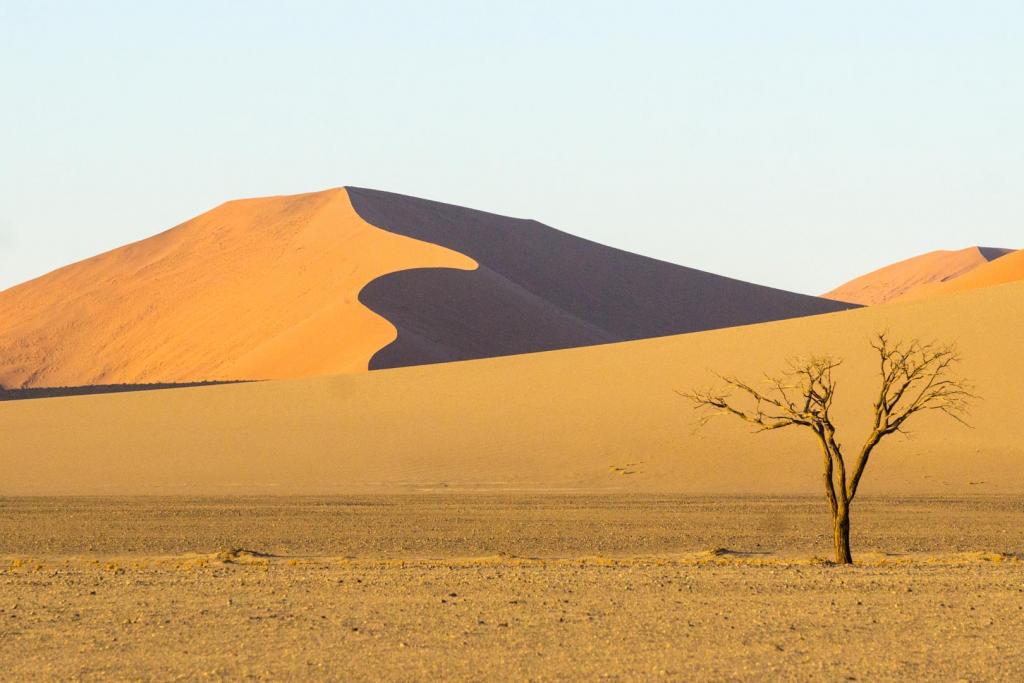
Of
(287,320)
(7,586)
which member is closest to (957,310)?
(7,586)

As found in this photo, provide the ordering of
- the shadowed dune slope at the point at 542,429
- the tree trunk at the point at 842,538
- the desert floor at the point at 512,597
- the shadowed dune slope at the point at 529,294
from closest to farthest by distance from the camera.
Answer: the desert floor at the point at 512,597, the tree trunk at the point at 842,538, the shadowed dune slope at the point at 542,429, the shadowed dune slope at the point at 529,294

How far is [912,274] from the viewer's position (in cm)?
17100

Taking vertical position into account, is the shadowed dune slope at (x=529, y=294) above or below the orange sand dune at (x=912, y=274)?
below

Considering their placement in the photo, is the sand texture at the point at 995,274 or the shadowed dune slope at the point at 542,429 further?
the sand texture at the point at 995,274

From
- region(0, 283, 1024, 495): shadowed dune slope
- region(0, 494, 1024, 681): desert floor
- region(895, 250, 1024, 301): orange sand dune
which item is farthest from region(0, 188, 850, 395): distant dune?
region(0, 494, 1024, 681): desert floor

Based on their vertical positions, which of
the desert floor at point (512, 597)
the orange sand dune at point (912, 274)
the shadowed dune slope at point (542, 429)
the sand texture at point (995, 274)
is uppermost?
the orange sand dune at point (912, 274)

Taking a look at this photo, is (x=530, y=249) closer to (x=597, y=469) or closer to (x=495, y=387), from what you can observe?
(x=495, y=387)

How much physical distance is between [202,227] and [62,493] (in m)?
73.6

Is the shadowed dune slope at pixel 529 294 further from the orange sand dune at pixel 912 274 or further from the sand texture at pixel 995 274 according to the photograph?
the orange sand dune at pixel 912 274

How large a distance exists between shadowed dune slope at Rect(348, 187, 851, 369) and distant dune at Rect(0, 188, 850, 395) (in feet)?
0.49

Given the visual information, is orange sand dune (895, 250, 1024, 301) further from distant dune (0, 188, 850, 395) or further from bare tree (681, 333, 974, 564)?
bare tree (681, 333, 974, 564)

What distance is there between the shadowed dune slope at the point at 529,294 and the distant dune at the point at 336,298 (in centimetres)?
15

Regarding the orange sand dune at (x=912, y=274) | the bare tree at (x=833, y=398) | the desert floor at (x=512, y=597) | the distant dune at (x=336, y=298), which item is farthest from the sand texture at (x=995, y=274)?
the orange sand dune at (x=912, y=274)

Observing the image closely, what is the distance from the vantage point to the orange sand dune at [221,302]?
193 feet
